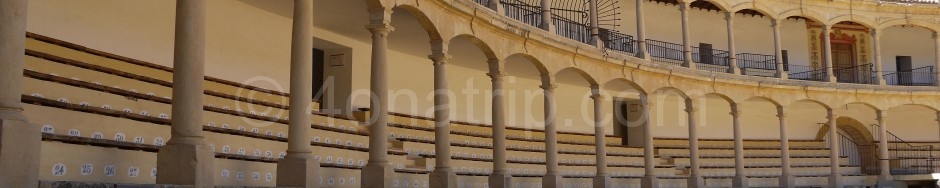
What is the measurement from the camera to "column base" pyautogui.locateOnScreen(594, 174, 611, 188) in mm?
17477

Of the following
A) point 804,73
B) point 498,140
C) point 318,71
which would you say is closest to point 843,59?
point 804,73

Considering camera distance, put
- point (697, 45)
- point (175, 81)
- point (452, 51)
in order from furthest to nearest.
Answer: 1. point (697, 45)
2. point (452, 51)
3. point (175, 81)

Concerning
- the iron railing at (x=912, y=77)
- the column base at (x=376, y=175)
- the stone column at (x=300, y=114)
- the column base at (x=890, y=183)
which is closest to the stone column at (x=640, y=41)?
the column base at (x=890, y=183)

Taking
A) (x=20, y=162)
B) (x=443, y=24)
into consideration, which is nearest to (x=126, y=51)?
(x=443, y=24)

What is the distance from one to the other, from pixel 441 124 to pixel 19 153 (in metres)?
7.53

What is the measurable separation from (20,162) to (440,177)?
7.44 meters

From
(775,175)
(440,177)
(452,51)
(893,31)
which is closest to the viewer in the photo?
(440,177)

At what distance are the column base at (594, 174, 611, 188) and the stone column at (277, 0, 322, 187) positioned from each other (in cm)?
857

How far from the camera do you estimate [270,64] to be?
49.3ft

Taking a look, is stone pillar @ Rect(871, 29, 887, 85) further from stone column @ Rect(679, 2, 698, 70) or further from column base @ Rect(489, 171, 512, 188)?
column base @ Rect(489, 171, 512, 188)

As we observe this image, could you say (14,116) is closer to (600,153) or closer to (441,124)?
(441,124)

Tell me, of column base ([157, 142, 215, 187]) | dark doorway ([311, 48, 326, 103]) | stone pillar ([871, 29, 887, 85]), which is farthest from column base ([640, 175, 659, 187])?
column base ([157, 142, 215, 187])

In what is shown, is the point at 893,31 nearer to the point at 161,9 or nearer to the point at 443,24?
the point at 443,24

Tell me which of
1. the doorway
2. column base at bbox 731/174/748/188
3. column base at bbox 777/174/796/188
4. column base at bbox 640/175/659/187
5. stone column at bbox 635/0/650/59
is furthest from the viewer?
the doorway
